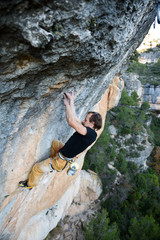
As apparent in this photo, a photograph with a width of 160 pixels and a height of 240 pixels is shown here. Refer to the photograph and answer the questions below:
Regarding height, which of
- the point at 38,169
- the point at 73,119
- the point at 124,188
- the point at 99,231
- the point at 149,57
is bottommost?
the point at 124,188

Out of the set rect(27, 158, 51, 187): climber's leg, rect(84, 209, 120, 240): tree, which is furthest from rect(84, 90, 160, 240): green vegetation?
rect(27, 158, 51, 187): climber's leg

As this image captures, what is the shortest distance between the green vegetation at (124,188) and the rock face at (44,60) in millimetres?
9172

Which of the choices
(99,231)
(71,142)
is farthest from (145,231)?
(71,142)

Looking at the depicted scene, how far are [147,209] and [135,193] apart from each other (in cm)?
149

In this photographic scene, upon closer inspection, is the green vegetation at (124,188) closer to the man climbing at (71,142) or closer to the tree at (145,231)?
the tree at (145,231)

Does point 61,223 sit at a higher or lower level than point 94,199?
higher

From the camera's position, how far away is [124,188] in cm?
1370

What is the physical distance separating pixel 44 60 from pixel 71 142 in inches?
56.6

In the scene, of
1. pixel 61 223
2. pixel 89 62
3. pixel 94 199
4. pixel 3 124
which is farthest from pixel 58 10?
pixel 94 199

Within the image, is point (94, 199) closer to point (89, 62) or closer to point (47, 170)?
point (47, 170)

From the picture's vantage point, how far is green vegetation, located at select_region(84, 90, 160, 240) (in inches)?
387

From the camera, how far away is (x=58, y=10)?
1301 millimetres

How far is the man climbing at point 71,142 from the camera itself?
2.23 metres

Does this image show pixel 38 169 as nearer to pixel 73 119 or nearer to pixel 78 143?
pixel 78 143
